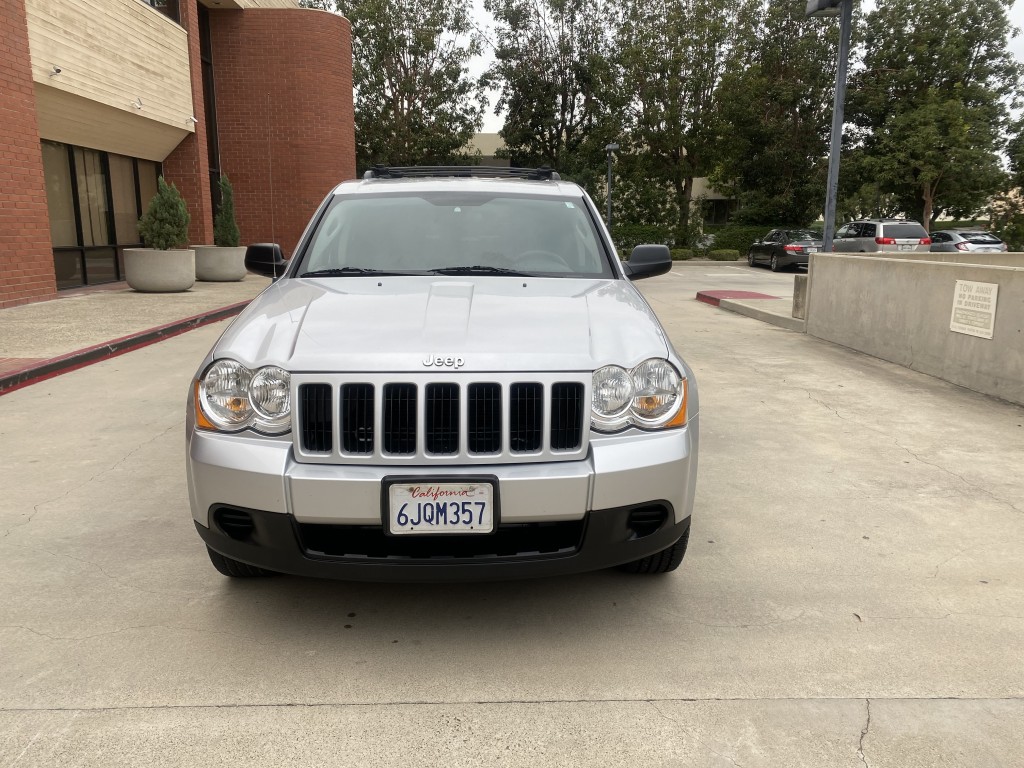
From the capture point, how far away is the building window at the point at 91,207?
54.3 feet

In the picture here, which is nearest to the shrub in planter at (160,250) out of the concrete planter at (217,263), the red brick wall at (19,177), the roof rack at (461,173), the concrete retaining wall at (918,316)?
the red brick wall at (19,177)

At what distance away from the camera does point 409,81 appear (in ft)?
136

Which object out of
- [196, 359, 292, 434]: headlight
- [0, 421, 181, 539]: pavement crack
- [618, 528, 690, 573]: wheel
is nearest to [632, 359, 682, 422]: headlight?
[618, 528, 690, 573]: wheel

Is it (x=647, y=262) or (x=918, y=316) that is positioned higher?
(x=647, y=262)

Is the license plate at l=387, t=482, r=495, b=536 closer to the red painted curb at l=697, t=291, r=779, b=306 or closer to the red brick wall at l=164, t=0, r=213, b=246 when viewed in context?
the red painted curb at l=697, t=291, r=779, b=306

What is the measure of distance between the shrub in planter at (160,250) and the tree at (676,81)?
27.6m

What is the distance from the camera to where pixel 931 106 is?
1319 inches

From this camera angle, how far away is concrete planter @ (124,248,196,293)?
1645 cm

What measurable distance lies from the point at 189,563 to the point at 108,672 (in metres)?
0.94

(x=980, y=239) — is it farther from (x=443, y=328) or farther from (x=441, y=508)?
(x=441, y=508)

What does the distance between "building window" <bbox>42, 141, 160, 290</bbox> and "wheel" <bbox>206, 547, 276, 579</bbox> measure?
1503 centimetres

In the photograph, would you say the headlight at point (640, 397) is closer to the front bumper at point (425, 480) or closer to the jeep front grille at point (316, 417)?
the front bumper at point (425, 480)

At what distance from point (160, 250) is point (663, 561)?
51.6 ft

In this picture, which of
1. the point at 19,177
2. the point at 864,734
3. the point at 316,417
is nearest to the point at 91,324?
the point at 19,177
